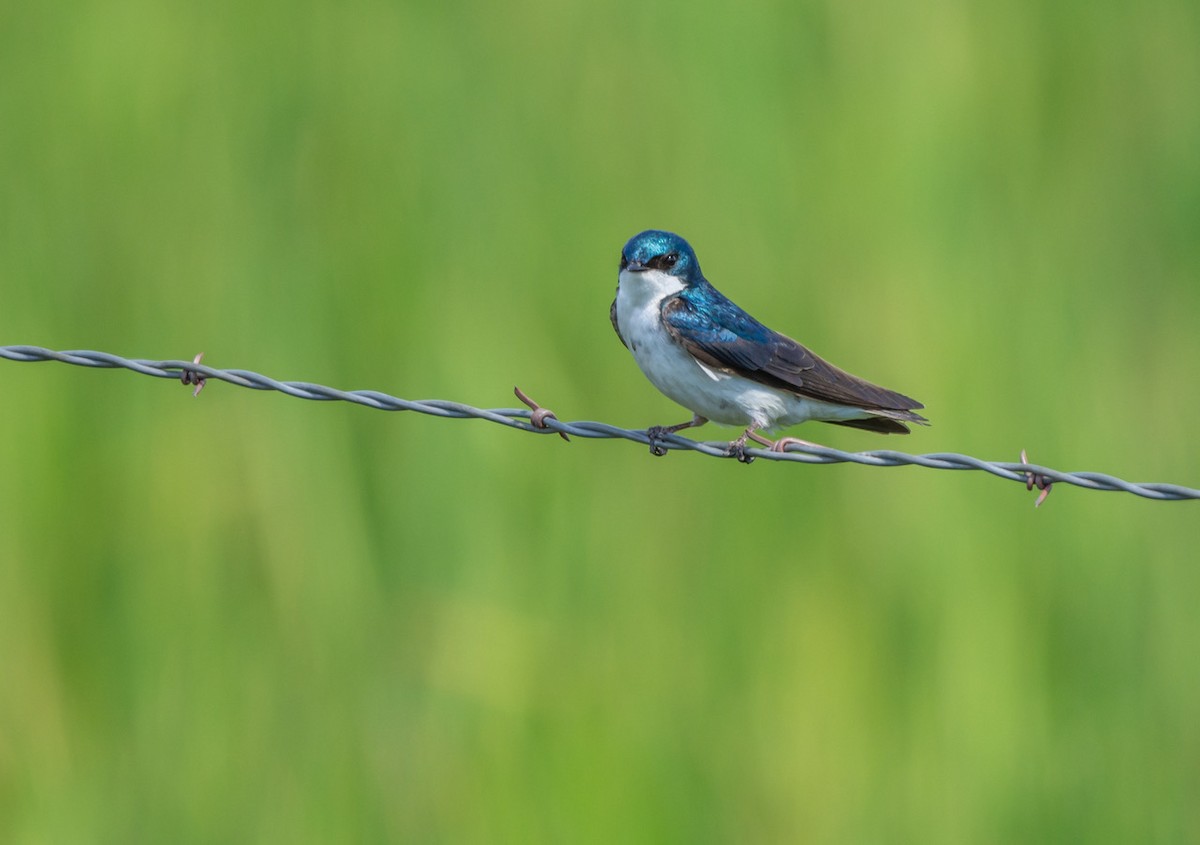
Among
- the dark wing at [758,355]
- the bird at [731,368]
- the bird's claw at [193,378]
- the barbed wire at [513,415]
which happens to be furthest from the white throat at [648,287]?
the bird's claw at [193,378]

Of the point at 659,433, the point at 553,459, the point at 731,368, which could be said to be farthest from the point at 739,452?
the point at 553,459

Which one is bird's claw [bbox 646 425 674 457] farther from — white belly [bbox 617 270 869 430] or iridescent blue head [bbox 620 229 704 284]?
iridescent blue head [bbox 620 229 704 284]

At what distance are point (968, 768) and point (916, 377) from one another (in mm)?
1169

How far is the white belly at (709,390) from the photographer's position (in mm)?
4207

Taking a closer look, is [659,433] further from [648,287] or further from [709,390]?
[648,287]

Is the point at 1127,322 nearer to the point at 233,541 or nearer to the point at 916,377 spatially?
the point at 916,377

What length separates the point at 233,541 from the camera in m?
4.61

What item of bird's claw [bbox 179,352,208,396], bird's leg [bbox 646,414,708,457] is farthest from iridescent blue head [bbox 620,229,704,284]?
bird's claw [bbox 179,352,208,396]

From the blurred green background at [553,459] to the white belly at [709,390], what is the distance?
1.40 feet

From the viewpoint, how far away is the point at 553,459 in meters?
4.73

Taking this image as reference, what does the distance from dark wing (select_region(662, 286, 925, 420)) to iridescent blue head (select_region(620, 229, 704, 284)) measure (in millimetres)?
184

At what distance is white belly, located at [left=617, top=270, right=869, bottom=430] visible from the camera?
13.8ft

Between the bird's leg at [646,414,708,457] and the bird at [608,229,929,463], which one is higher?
the bird at [608,229,929,463]

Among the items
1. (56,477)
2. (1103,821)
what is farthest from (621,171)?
(1103,821)
